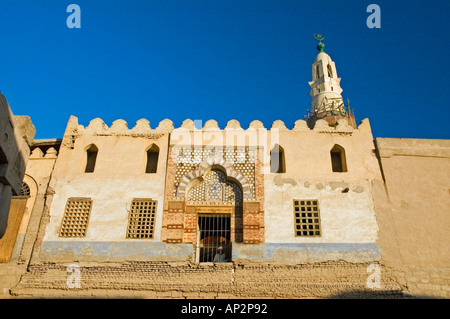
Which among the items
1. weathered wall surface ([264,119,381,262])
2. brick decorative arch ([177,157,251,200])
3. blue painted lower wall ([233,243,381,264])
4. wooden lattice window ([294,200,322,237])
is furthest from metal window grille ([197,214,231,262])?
wooden lattice window ([294,200,322,237])

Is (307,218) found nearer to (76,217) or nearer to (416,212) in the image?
(416,212)

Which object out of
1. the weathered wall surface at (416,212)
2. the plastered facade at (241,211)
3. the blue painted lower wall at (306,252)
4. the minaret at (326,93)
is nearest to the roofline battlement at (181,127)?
the plastered facade at (241,211)

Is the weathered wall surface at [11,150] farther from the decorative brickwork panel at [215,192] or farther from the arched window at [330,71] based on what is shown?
the arched window at [330,71]

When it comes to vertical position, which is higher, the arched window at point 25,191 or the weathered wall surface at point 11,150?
the arched window at point 25,191

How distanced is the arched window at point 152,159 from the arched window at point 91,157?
1.78 metres

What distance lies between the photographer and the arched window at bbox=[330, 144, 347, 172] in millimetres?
13172

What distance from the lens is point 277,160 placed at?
13031 mm

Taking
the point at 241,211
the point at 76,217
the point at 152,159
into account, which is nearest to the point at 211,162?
the point at 241,211

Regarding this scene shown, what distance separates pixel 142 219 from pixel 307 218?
498 cm

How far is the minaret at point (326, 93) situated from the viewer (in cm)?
2289

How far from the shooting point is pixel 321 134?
13398 millimetres
